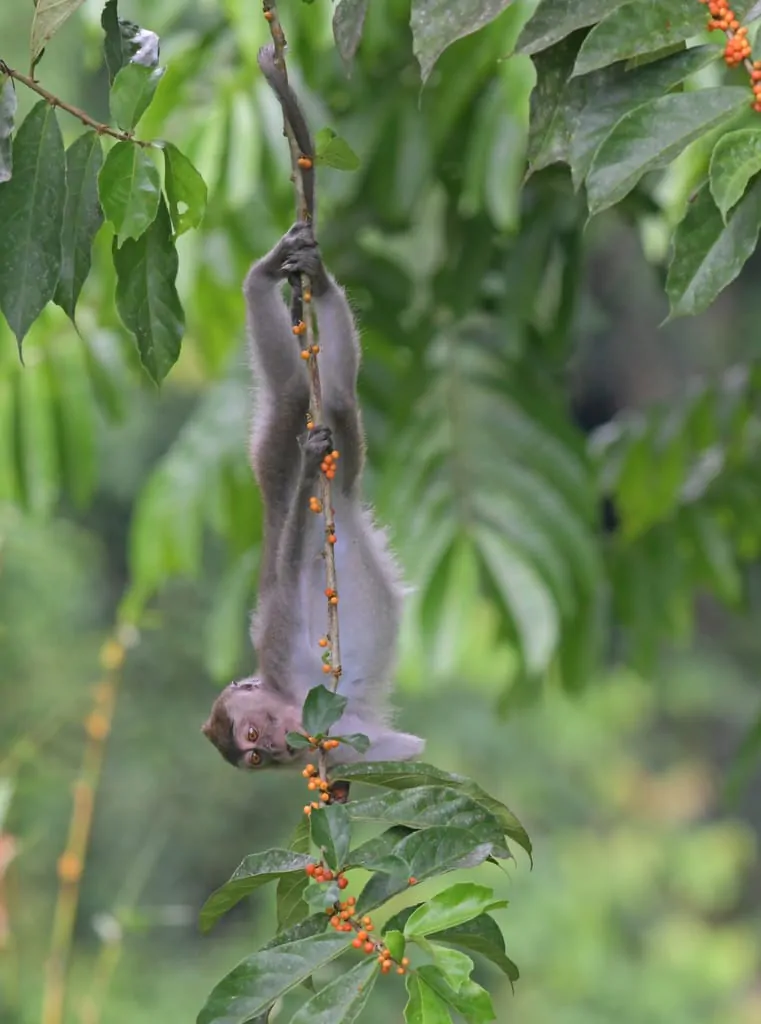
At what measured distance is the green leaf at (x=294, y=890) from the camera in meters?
1.38

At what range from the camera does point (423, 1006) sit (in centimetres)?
113

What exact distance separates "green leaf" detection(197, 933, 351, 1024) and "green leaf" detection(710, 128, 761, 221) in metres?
0.65

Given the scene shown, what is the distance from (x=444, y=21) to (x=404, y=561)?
162 cm

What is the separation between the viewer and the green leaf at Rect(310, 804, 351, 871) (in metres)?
1.21

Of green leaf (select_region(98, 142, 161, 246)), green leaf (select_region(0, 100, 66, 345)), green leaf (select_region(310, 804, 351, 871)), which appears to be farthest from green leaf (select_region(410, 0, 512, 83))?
green leaf (select_region(310, 804, 351, 871))

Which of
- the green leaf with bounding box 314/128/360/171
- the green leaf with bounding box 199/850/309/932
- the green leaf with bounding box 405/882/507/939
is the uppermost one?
the green leaf with bounding box 314/128/360/171

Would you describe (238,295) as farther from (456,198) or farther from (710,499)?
(710,499)

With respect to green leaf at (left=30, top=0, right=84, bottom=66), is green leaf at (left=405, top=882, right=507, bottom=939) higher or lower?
lower

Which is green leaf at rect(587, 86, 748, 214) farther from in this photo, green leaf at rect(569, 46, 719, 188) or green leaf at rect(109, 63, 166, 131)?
green leaf at rect(109, 63, 166, 131)

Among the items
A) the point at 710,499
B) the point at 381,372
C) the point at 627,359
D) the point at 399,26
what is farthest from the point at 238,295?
the point at 627,359

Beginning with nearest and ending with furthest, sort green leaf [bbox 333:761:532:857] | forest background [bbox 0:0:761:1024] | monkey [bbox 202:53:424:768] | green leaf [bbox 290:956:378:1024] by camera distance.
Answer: green leaf [bbox 290:956:378:1024]
green leaf [bbox 333:761:532:857]
monkey [bbox 202:53:424:768]
forest background [bbox 0:0:761:1024]

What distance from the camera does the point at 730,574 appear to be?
10.4 feet

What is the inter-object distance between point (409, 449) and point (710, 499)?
2.22 ft

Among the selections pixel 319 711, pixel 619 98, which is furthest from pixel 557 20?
pixel 319 711
